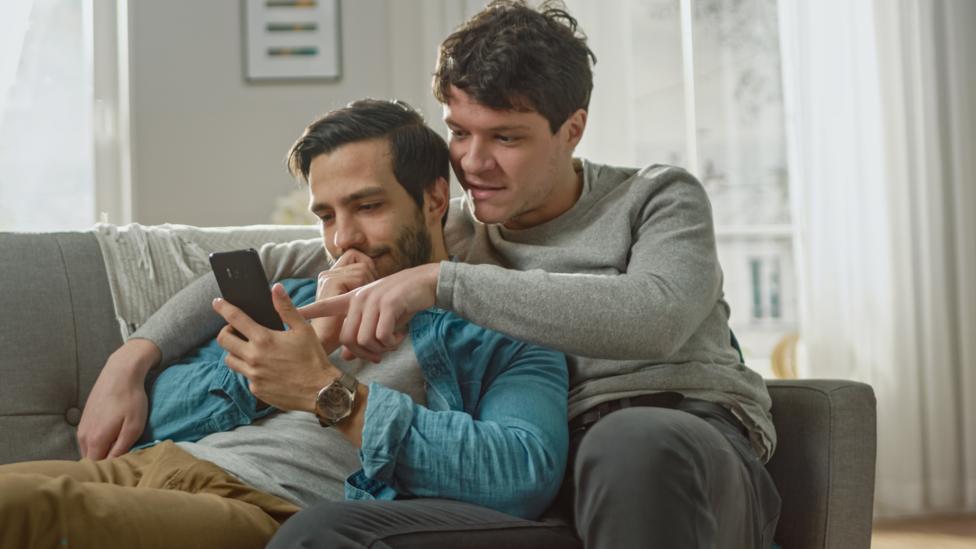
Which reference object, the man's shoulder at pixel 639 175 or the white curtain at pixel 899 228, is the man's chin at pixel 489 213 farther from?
the white curtain at pixel 899 228

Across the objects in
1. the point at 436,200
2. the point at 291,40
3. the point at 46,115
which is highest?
the point at 291,40

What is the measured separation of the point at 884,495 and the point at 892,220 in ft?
3.09

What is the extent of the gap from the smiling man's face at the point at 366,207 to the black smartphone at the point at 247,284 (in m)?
0.24

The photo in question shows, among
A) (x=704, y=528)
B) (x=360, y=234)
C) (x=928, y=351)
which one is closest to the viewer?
(x=704, y=528)

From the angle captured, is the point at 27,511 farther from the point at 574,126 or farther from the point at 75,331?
the point at 574,126

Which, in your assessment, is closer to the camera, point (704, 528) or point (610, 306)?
point (704, 528)

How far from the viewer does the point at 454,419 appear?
4.41ft

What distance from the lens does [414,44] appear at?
3.88m

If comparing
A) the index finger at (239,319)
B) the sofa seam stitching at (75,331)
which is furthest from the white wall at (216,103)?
the index finger at (239,319)

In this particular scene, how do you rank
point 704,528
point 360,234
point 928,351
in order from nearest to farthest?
1. point 704,528
2. point 360,234
3. point 928,351

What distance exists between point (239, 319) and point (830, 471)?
856mm

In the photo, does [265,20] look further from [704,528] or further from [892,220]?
[704,528]

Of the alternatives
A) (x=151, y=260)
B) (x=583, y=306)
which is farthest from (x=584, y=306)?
(x=151, y=260)

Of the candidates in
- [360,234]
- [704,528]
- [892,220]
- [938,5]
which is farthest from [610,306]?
[938,5]
